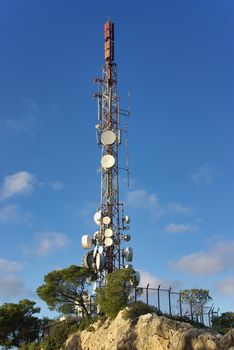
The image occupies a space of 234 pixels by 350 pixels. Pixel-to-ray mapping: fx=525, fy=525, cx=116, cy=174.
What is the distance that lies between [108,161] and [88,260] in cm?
875

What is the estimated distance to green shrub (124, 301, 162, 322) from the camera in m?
35.7

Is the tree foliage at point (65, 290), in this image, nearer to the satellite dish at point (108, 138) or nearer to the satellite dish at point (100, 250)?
the satellite dish at point (100, 250)

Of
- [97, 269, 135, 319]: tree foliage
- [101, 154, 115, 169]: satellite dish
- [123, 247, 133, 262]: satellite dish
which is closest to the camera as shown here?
[97, 269, 135, 319]: tree foliage

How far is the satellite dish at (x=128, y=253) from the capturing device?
4472 centimetres

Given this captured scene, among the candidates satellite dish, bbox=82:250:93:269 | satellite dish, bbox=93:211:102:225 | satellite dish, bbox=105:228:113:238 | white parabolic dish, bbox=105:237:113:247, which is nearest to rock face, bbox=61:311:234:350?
satellite dish, bbox=82:250:93:269

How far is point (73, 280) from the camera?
41.2m

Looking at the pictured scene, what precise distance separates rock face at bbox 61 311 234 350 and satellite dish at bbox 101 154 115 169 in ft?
45.0

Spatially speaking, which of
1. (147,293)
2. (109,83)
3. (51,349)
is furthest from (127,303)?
(109,83)

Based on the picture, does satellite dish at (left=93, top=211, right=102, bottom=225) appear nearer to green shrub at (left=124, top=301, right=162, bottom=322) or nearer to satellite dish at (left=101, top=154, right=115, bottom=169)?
satellite dish at (left=101, top=154, right=115, bottom=169)

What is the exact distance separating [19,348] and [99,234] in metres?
12.1

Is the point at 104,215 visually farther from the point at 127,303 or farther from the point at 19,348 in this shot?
the point at 19,348

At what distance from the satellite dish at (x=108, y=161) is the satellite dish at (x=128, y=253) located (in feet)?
23.9

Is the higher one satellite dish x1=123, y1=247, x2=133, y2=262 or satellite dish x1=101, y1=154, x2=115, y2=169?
satellite dish x1=101, y1=154, x2=115, y2=169

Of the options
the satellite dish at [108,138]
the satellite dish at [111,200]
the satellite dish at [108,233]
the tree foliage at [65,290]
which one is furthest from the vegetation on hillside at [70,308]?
the satellite dish at [108,138]
